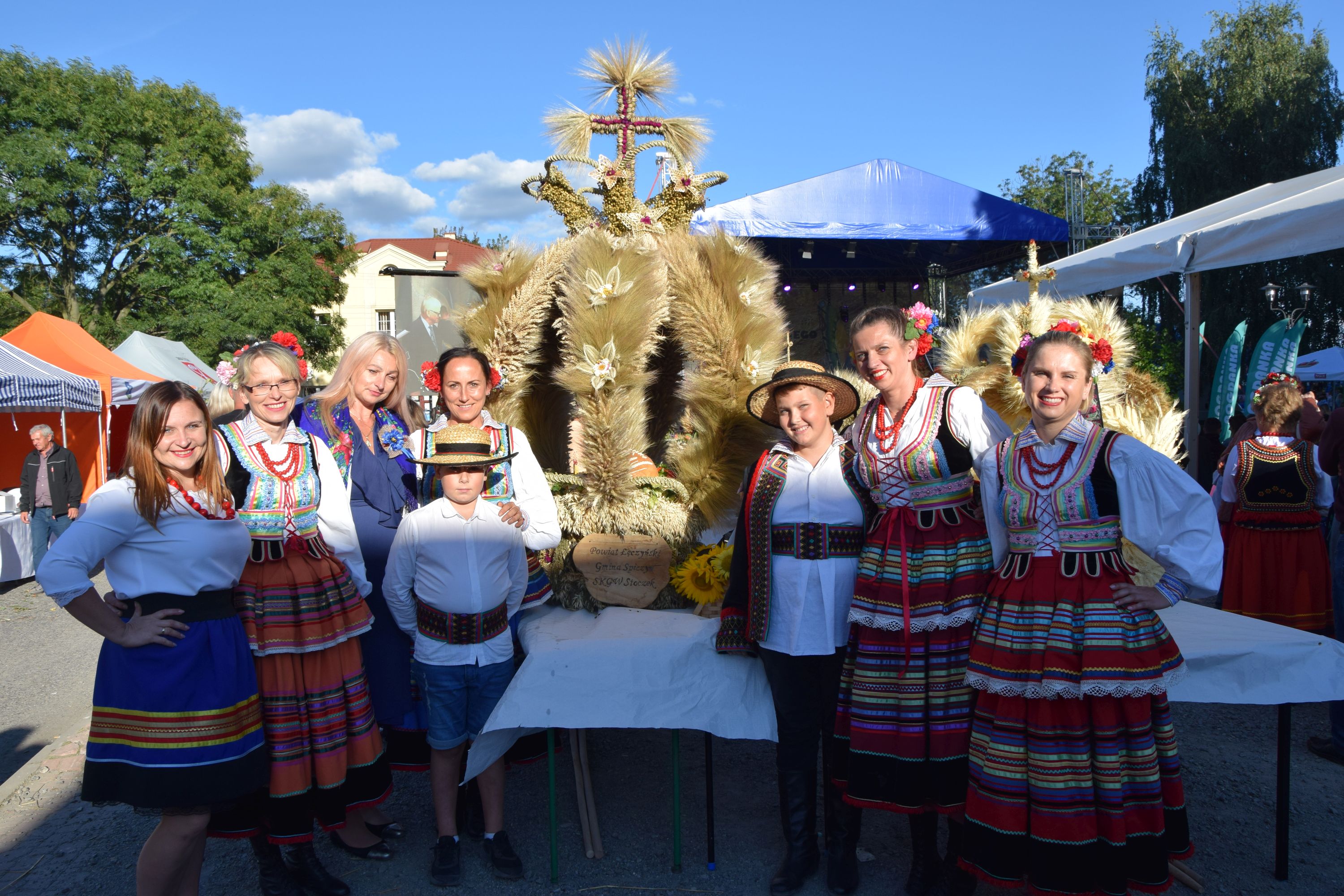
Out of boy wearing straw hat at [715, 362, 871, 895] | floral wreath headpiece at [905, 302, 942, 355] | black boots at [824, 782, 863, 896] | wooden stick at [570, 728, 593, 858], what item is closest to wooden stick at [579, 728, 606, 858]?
wooden stick at [570, 728, 593, 858]

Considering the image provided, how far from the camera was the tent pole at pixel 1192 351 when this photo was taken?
220 inches

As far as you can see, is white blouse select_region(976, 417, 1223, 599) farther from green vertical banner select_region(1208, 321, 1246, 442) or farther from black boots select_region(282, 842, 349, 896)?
green vertical banner select_region(1208, 321, 1246, 442)

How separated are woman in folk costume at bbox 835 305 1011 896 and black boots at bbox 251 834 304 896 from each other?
73.9 inches

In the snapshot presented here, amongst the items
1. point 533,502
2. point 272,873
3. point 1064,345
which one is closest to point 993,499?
point 1064,345

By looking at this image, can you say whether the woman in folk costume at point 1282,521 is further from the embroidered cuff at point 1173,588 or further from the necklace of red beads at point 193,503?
the necklace of red beads at point 193,503

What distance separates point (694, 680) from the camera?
2.70m

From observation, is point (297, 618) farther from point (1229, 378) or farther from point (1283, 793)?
point (1229, 378)

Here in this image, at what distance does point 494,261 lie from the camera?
133 inches

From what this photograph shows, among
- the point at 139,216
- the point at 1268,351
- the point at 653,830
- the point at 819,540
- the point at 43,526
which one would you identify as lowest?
the point at 653,830

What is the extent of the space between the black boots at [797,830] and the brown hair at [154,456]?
196 centimetres

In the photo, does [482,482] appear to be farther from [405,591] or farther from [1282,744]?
[1282,744]

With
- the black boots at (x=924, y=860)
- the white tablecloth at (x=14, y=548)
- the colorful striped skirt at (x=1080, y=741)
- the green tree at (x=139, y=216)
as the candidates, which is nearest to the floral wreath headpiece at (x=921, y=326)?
the colorful striped skirt at (x=1080, y=741)

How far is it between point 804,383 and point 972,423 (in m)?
0.52

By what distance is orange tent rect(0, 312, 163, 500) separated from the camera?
919 cm
